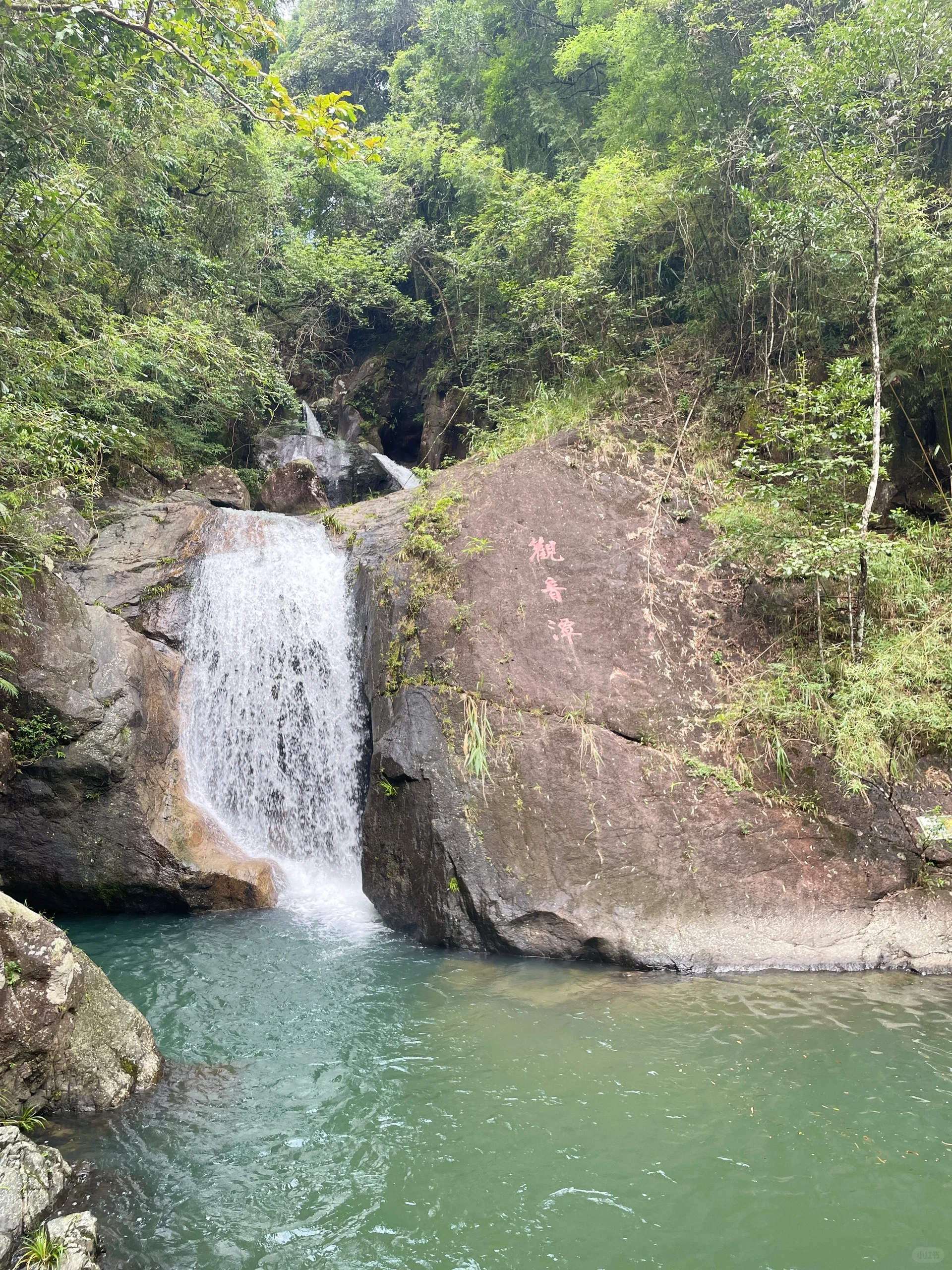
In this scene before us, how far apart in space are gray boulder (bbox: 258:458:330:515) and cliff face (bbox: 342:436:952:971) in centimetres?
527

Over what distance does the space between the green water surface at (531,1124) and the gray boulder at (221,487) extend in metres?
8.95

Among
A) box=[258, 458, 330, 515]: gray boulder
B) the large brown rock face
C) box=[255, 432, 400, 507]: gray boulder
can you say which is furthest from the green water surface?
box=[255, 432, 400, 507]: gray boulder

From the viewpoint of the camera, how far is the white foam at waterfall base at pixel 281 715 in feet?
27.9

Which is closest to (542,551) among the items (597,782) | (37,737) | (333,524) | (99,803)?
(597,782)

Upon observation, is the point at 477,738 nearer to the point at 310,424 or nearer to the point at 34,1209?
the point at 34,1209

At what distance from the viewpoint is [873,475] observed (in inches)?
286

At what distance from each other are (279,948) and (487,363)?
10909mm

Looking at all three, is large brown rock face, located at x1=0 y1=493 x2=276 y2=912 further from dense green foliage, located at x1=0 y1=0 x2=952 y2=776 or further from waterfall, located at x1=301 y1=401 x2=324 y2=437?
waterfall, located at x1=301 y1=401 x2=324 y2=437

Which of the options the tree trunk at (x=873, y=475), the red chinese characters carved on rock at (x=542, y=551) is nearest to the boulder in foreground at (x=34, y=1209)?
the red chinese characters carved on rock at (x=542, y=551)

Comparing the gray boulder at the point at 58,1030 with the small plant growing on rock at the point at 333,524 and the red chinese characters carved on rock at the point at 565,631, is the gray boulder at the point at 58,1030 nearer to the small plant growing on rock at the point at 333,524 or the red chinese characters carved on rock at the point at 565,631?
the red chinese characters carved on rock at the point at 565,631

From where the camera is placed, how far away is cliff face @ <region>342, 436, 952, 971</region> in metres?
6.14

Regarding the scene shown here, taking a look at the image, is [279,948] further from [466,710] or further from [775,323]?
[775,323]

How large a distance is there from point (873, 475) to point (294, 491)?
32.0ft

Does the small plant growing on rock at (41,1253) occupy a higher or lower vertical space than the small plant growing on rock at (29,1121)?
higher
